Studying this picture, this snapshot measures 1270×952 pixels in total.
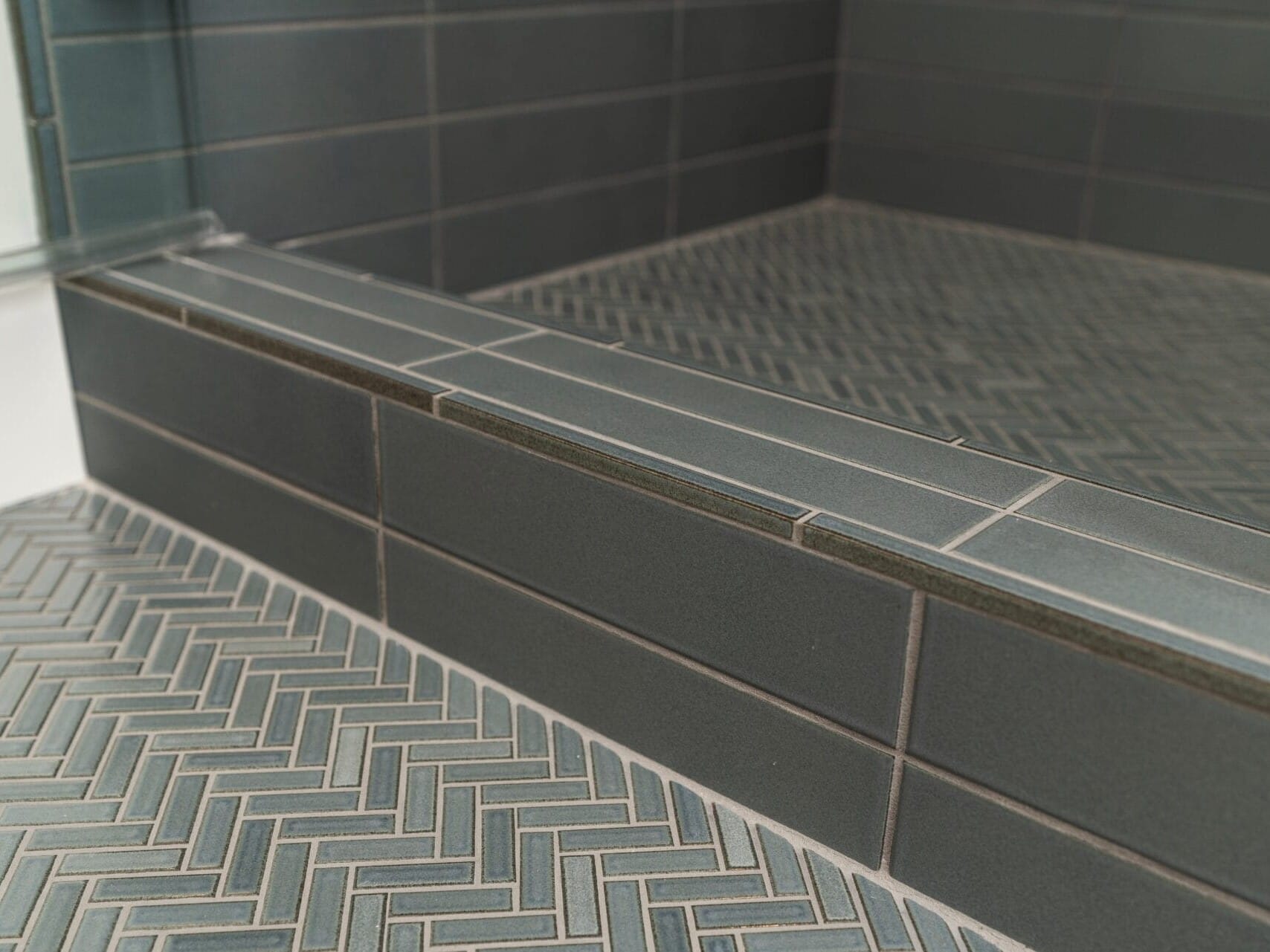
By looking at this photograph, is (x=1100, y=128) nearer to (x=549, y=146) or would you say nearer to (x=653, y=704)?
(x=549, y=146)

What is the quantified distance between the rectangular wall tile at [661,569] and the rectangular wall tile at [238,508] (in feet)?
0.79

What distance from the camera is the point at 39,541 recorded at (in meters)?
3.38

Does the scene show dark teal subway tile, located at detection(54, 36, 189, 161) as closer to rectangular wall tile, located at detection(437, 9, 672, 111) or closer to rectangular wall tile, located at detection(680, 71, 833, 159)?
rectangular wall tile, located at detection(437, 9, 672, 111)

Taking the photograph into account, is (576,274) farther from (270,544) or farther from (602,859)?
(602,859)

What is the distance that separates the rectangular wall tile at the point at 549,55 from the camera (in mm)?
4641

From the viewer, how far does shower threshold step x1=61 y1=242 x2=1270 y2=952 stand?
1.92 meters

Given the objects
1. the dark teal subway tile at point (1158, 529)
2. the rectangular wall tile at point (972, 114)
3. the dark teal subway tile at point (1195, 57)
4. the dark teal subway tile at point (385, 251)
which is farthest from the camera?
the rectangular wall tile at point (972, 114)

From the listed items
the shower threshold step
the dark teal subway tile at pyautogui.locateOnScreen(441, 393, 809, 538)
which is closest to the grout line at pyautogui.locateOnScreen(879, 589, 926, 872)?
the shower threshold step

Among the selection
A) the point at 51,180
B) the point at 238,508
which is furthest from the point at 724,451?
the point at 51,180

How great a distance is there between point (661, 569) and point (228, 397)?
4.34 feet

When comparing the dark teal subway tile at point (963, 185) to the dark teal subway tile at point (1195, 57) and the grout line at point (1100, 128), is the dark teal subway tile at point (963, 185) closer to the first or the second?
the grout line at point (1100, 128)

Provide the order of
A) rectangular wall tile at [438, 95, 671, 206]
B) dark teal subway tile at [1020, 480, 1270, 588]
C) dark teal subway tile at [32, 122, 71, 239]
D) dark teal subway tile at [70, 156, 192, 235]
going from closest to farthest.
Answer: dark teal subway tile at [1020, 480, 1270, 588] → dark teal subway tile at [32, 122, 71, 239] → dark teal subway tile at [70, 156, 192, 235] → rectangular wall tile at [438, 95, 671, 206]

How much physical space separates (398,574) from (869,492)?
1.15 m

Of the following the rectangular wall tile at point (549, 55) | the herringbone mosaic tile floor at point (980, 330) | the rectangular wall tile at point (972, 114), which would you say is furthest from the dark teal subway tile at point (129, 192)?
the rectangular wall tile at point (972, 114)
